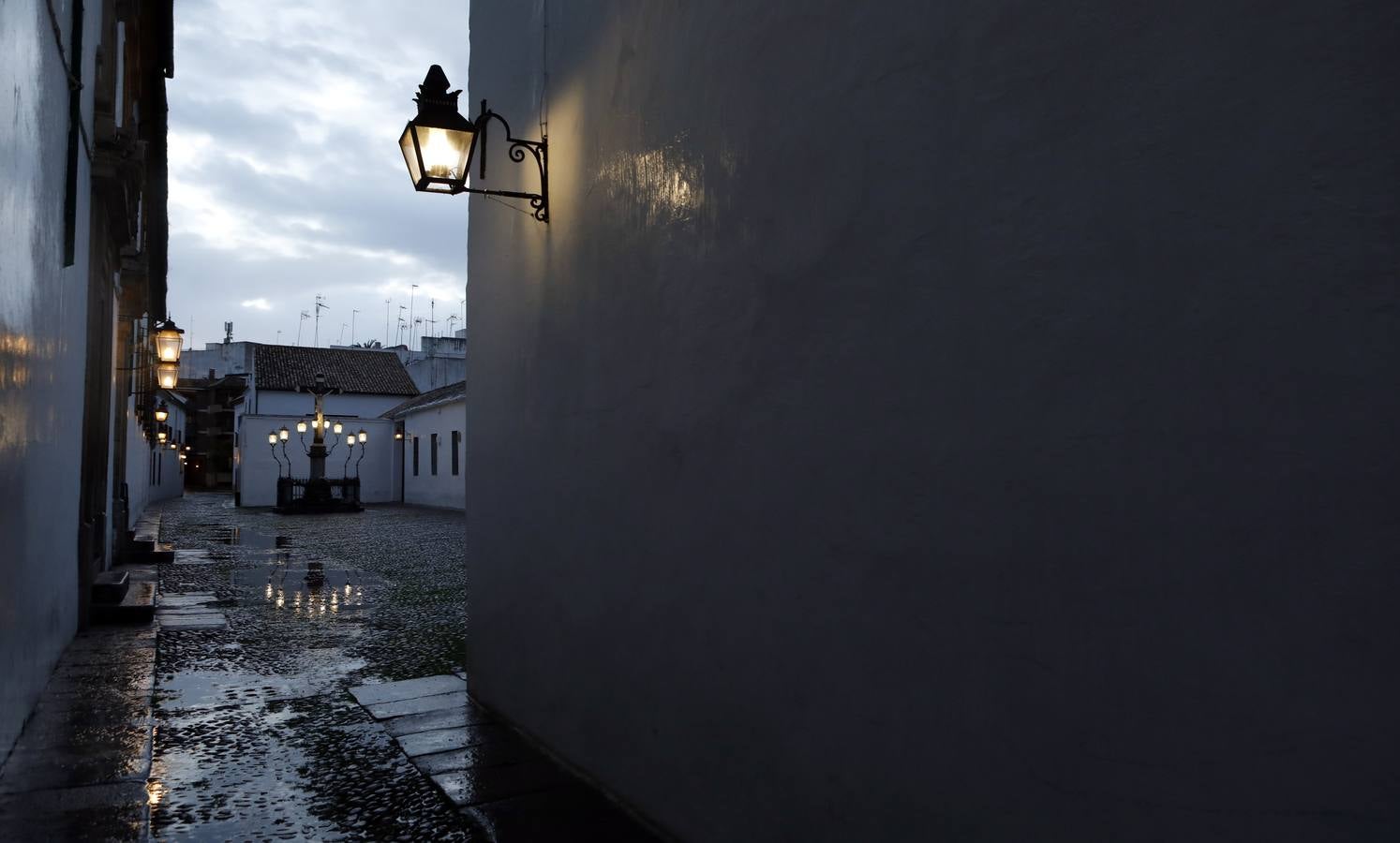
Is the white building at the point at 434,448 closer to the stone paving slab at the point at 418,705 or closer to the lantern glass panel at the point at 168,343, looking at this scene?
the lantern glass panel at the point at 168,343

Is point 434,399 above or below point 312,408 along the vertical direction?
below

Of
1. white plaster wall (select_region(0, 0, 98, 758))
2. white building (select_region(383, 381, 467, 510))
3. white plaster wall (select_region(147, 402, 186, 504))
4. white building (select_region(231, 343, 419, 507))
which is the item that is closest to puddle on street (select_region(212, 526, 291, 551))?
white building (select_region(383, 381, 467, 510))

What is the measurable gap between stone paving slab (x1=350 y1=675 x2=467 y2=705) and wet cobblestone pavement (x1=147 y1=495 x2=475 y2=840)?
0.34ft

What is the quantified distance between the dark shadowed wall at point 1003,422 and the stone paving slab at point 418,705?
1720 mm

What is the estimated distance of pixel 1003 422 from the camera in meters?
2.04

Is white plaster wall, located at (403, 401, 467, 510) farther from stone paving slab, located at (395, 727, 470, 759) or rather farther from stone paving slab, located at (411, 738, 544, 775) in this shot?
stone paving slab, located at (411, 738, 544, 775)

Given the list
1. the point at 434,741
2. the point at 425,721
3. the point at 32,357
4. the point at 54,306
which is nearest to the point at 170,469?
the point at 54,306

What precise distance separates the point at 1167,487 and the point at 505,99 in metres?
4.66

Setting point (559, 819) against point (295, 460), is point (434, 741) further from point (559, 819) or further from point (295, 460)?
point (295, 460)

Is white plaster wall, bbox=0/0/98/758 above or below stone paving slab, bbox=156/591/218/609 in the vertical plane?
above

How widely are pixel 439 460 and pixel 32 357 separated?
26752 millimetres

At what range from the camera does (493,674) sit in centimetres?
527

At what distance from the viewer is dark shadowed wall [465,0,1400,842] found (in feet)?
4.80

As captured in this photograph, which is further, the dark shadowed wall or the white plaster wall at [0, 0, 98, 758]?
the white plaster wall at [0, 0, 98, 758]
